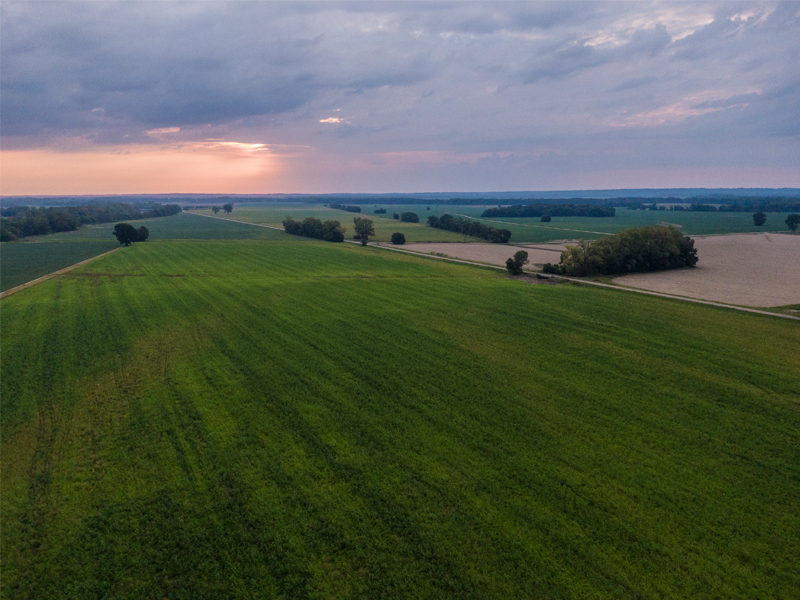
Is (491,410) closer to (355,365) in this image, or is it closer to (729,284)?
(355,365)

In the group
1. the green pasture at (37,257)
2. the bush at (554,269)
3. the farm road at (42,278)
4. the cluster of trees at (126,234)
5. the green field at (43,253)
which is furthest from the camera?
the cluster of trees at (126,234)

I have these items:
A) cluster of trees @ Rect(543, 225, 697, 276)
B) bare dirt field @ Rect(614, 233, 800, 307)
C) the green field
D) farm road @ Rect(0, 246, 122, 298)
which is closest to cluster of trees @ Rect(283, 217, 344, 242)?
the green field

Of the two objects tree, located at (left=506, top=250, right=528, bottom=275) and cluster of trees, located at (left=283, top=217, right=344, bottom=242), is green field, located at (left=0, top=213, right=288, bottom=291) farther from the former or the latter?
tree, located at (left=506, top=250, right=528, bottom=275)

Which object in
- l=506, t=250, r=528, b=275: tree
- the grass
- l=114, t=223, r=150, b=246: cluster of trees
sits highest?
l=114, t=223, r=150, b=246: cluster of trees

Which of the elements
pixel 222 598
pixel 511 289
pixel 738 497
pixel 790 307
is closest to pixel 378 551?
pixel 222 598

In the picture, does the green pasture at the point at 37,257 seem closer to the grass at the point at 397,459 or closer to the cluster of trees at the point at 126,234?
the cluster of trees at the point at 126,234

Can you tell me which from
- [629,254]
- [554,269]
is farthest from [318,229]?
[629,254]

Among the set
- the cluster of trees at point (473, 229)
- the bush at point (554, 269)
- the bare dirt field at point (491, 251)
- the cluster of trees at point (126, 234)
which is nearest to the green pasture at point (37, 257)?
the cluster of trees at point (126, 234)
